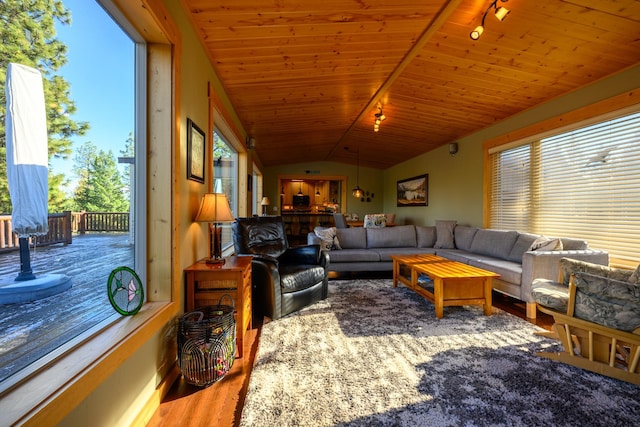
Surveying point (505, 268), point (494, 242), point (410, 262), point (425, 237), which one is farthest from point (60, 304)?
point (425, 237)

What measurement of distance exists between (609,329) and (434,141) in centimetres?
487

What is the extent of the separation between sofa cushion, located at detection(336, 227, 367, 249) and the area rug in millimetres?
2163

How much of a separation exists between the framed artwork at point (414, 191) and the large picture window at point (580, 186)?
7.37 feet

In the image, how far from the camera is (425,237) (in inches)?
205

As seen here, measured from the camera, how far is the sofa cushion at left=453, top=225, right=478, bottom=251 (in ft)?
15.6

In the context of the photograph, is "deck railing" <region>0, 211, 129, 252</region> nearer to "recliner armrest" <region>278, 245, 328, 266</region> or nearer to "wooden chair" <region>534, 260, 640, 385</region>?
"recliner armrest" <region>278, 245, 328, 266</region>

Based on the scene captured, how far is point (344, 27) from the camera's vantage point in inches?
95.3

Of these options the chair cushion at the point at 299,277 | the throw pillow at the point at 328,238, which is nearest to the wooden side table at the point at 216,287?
the chair cushion at the point at 299,277

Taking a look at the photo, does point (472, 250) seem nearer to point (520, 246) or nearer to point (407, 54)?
point (520, 246)

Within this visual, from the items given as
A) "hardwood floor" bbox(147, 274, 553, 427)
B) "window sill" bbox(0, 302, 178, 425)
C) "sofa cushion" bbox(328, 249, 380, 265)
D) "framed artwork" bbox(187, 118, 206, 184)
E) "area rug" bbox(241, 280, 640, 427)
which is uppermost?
"framed artwork" bbox(187, 118, 206, 184)

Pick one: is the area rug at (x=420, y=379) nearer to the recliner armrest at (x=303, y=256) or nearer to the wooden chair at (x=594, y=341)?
the wooden chair at (x=594, y=341)

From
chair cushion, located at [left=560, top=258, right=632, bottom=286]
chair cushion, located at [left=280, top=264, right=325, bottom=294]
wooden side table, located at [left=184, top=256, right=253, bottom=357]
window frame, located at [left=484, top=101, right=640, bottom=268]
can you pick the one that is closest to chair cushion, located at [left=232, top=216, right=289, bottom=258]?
chair cushion, located at [left=280, top=264, right=325, bottom=294]

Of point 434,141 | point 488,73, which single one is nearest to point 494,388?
point 488,73

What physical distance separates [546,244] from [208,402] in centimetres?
378
